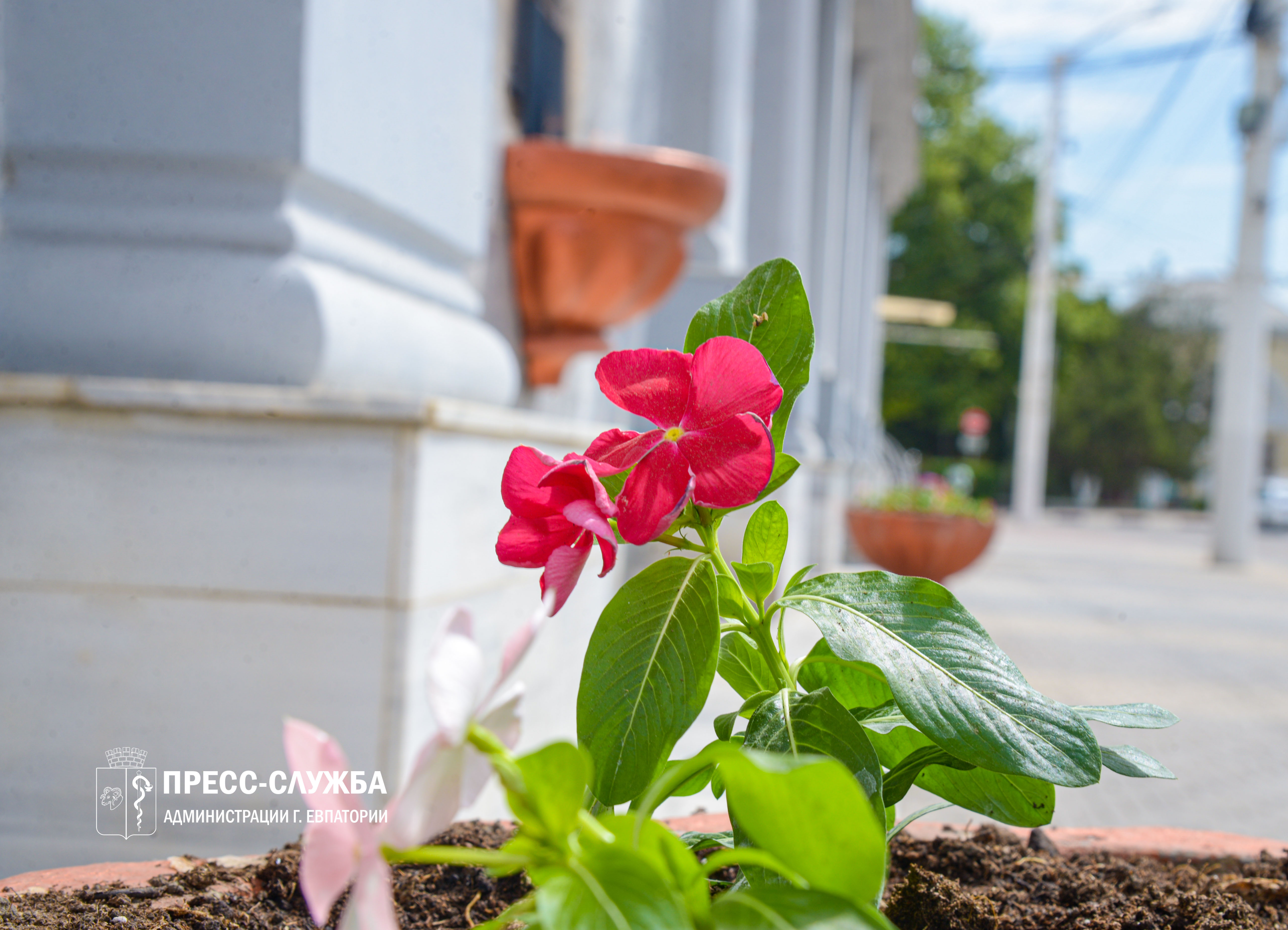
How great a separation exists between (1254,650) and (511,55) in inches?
219

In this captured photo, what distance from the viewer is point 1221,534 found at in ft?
44.9

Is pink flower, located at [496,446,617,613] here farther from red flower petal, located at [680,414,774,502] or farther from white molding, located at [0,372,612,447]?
white molding, located at [0,372,612,447]

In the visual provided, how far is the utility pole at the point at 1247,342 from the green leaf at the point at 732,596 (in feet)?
49.2

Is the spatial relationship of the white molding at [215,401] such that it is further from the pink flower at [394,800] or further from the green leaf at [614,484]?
the pink flower at [394,800]

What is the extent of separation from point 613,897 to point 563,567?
0.23 meters

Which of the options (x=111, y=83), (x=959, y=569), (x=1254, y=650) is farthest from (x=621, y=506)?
(x=959, y=569)

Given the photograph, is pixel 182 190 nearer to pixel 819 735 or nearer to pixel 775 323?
pixel 775 323

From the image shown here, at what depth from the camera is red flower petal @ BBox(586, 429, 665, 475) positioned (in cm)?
62

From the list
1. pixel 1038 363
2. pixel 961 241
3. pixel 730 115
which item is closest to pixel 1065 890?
pixel 730 115

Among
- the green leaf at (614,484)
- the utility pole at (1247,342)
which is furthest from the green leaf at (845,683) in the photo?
the utility pole at (1247,342)

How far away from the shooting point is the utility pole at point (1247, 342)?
44.9ft

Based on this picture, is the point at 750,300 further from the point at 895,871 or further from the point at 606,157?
the point at 606,157

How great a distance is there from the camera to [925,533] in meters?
7.58

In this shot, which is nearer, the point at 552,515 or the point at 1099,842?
the point at 552,515
